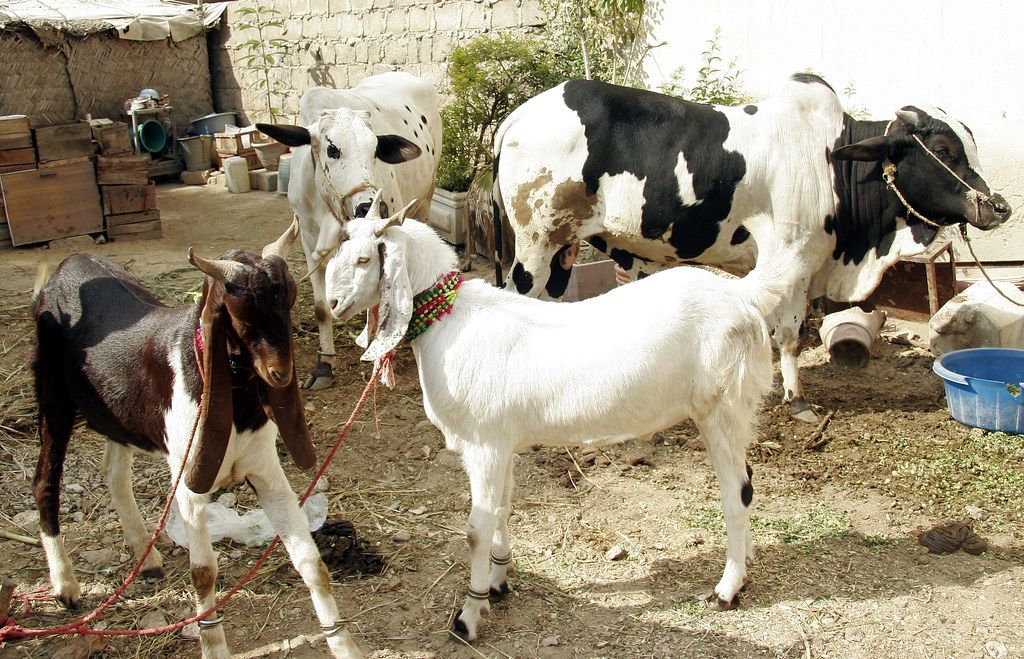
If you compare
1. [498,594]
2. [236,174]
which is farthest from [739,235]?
[236,174]

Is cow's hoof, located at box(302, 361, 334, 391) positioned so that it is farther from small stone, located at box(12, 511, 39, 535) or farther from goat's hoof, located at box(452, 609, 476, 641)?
goat's hoof, located at box(452, 609, 476, 641)

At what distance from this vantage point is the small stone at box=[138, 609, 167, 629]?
399 cm

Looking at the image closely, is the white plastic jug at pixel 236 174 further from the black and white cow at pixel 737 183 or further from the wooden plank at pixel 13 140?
the black and white cow at pixel 737 183

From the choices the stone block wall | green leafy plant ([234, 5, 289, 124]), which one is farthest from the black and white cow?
green leafy plant ([234, 5, 289, 124])

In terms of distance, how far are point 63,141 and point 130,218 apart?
1144mm

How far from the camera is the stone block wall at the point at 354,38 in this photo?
426 inches

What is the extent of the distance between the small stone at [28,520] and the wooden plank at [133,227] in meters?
6.11

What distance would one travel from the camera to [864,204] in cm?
592

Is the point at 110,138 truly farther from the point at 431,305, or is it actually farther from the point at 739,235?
the point at 431,305

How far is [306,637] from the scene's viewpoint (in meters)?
3.91

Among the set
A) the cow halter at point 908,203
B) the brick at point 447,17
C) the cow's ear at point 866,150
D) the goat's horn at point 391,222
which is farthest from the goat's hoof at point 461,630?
the brick at point 447,17

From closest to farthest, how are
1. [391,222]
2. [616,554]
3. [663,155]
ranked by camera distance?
[391,222] < [616,554] < [663,155]

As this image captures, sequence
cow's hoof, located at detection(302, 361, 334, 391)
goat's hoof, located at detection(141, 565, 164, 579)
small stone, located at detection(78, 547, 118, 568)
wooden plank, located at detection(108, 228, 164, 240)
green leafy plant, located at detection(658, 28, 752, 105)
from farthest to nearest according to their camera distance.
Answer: wooden plank, located at detection(108, 228, 164, 240), green leafy plant, located at detection(658, 28, 752, 105), cow's hoof, located at detection(302, 361, 334, 391), small stone, located at detection(78, 547, 118, 568), goat's hoof, located at detection(141, 565, 164, 579)

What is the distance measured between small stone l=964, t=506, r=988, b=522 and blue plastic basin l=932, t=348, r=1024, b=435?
904 mm
